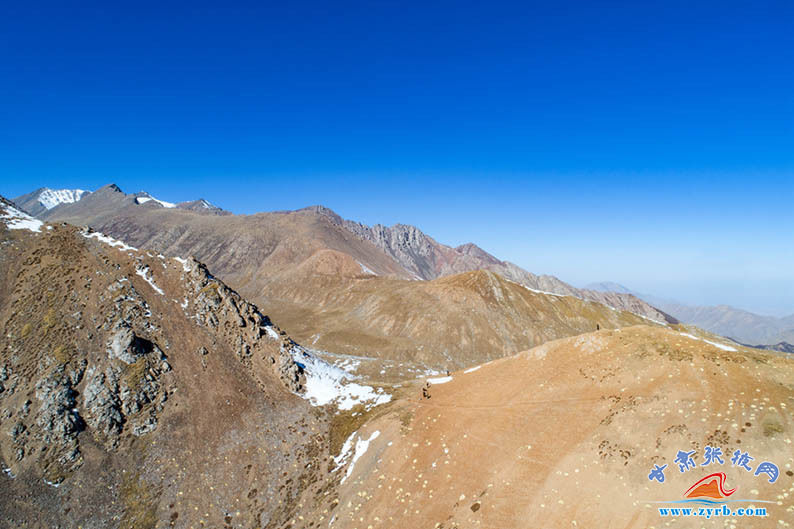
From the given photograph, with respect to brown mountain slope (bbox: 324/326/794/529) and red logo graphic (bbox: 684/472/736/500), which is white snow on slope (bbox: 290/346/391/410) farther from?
red logo graphic (bbox: 684/472/736/500)

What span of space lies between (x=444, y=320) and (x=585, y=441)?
87875mm

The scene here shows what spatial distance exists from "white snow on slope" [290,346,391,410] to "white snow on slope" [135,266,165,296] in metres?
22.3

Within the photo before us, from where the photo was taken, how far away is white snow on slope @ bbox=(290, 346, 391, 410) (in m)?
47.7

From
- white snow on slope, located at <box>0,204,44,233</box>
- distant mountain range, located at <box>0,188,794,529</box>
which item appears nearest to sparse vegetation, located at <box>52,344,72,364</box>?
distant mountain range, located at <box>0,188,794,529</box>

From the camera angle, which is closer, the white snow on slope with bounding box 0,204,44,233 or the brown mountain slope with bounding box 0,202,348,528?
the brown mountain slope with bounding box 0,202,348,528

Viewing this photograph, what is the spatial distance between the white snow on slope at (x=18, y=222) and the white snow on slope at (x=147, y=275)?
54.6ft

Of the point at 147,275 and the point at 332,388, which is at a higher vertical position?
the point at 147,275

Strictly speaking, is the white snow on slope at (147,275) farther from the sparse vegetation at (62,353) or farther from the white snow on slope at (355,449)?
the white snow on slope at (355,449)

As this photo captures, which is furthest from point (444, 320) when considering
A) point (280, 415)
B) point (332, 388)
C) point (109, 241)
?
point (109, 241)

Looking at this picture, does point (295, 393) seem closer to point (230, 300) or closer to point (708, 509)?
point (230, 300)

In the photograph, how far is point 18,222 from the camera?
53156 millimetres

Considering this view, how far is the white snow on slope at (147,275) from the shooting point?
2036 inches

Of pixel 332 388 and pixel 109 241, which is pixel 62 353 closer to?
pixel 109 241

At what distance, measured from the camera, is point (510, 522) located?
2269 cm
